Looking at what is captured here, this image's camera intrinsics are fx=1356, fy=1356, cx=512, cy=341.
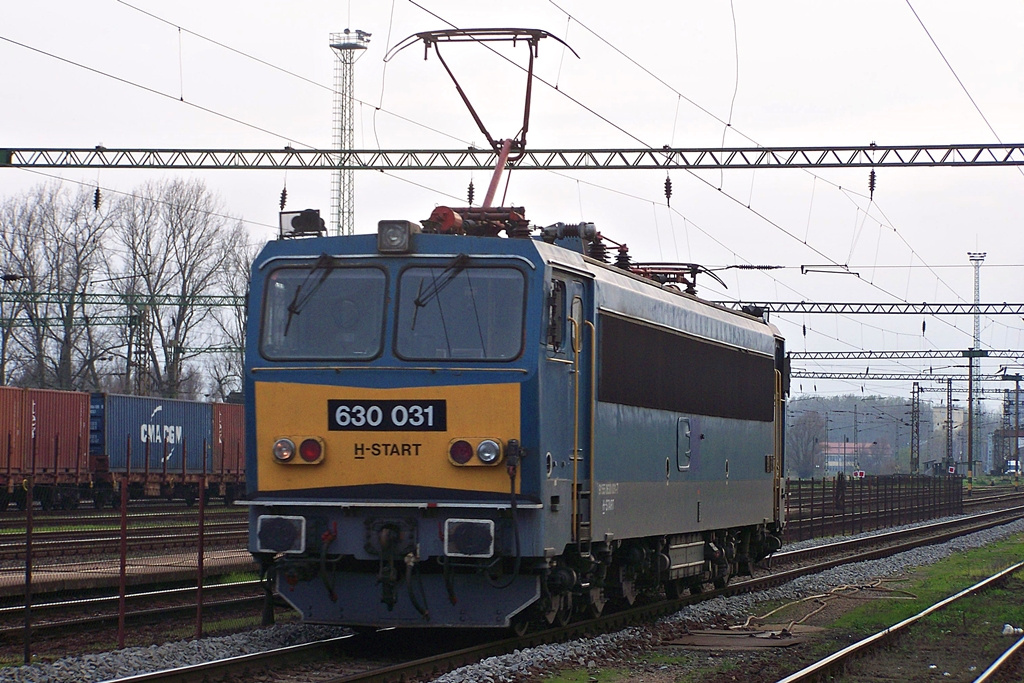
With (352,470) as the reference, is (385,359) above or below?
above

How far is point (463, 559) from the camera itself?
35.5 ft

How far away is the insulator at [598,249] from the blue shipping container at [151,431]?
27.5 meters

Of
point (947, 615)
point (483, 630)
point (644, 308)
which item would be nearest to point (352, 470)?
point (483, 630)

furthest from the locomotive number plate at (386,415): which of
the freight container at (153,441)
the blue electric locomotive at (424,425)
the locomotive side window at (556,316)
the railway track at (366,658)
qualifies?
the freight container at (153,441)

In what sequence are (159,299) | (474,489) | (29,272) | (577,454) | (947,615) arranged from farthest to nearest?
(159,299), (29,272), (947,615), (577,454), (474,489)

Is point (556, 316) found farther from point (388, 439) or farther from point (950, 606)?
point (950, 606)

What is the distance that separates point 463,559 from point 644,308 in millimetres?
3814

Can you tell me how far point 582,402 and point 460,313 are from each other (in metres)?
1.51

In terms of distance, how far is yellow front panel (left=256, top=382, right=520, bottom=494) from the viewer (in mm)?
10719

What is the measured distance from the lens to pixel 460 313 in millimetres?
11023

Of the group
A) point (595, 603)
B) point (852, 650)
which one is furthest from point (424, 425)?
point (852, 650)

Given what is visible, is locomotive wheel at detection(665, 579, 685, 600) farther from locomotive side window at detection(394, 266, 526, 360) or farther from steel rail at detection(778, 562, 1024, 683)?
locomotive side window at detection(394, 266, 526, 360)

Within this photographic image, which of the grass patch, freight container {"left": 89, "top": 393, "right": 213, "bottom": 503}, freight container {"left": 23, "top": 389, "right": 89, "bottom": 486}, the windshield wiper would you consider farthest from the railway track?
freight container {"left": 89, "top": 393, "right": 213, "bottom": 503}

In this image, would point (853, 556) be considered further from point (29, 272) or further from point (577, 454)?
point (29, 272)
